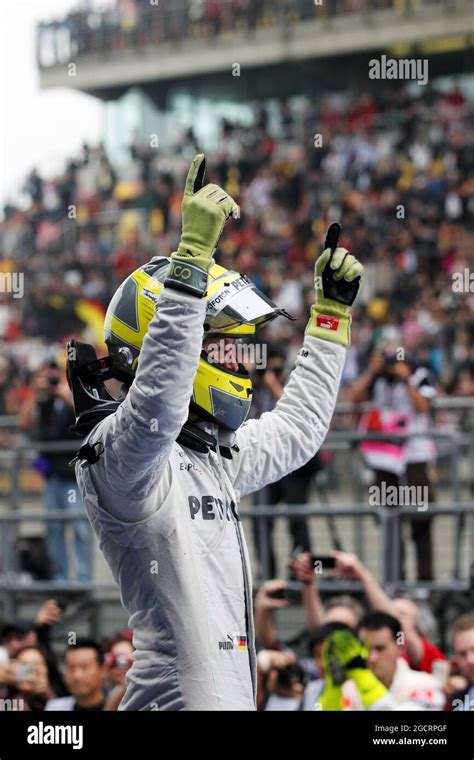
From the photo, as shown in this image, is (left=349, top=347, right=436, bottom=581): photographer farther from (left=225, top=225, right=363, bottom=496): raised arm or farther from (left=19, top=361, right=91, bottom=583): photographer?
(left=225, top=225, right=363, bottom=496): raised arm

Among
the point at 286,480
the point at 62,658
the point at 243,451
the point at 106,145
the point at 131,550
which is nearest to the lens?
the point at 131,550

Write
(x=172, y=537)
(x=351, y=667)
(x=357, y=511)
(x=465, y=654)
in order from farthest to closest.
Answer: (x=357, y=511)
(x=465, y=654)
(x=351, y=667)
(x=172, y=537)

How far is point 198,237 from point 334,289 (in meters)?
0.85

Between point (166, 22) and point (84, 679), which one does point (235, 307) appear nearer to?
point (84, 679)

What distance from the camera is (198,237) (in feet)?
9.70

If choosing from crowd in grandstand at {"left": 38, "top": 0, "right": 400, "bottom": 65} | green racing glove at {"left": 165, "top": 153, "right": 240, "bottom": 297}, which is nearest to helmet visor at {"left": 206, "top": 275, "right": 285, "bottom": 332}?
green racing glove at {"left": 165, "top": 153, "right": 240, "bottom": 297}

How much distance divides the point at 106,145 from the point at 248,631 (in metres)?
19.0

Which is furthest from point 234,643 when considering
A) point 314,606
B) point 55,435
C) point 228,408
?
point 55,435

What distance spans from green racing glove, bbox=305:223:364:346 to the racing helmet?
1.24ft

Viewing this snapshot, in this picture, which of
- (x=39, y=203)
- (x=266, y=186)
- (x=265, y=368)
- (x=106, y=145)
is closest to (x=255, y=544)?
(x=265, y=368)

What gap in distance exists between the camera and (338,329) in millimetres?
3752

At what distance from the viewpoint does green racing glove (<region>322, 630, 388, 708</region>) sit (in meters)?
4.39

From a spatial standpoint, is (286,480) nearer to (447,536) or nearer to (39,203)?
(447,536)

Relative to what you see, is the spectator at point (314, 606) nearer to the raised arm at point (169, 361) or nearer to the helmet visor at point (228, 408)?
the helmet visor at point (228, 408)
